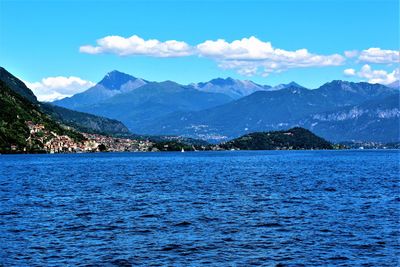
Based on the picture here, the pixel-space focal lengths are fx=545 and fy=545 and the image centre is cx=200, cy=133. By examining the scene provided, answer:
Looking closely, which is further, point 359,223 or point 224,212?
point 224,212

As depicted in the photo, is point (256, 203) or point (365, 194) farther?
point (365, 194)

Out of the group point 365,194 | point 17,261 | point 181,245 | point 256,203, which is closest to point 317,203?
point 256,203

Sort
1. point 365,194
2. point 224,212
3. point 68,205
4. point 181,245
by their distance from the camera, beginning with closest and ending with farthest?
point 181,245 → point 224,212 → point 68,205 → point 365,194

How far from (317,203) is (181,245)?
40.3 meters

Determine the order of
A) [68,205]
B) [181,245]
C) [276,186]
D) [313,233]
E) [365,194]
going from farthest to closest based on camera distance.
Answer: [276,186] → [365,194] → [68,205] → [313,233] → [181,245]

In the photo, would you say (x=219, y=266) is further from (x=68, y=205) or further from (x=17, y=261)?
(x=68, y=205)

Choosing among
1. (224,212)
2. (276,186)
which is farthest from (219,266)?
(276,186)

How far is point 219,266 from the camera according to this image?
47.6m

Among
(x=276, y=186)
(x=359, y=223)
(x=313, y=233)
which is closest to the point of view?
(x=313, y=233)

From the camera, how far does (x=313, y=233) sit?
62500 mm

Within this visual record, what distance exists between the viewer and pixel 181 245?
56.2m

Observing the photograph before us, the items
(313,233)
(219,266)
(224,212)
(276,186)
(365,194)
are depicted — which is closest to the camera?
(219,266)

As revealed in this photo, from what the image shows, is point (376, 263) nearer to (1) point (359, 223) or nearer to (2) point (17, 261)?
(1) point (359, 223)

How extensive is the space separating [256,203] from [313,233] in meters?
28.0
